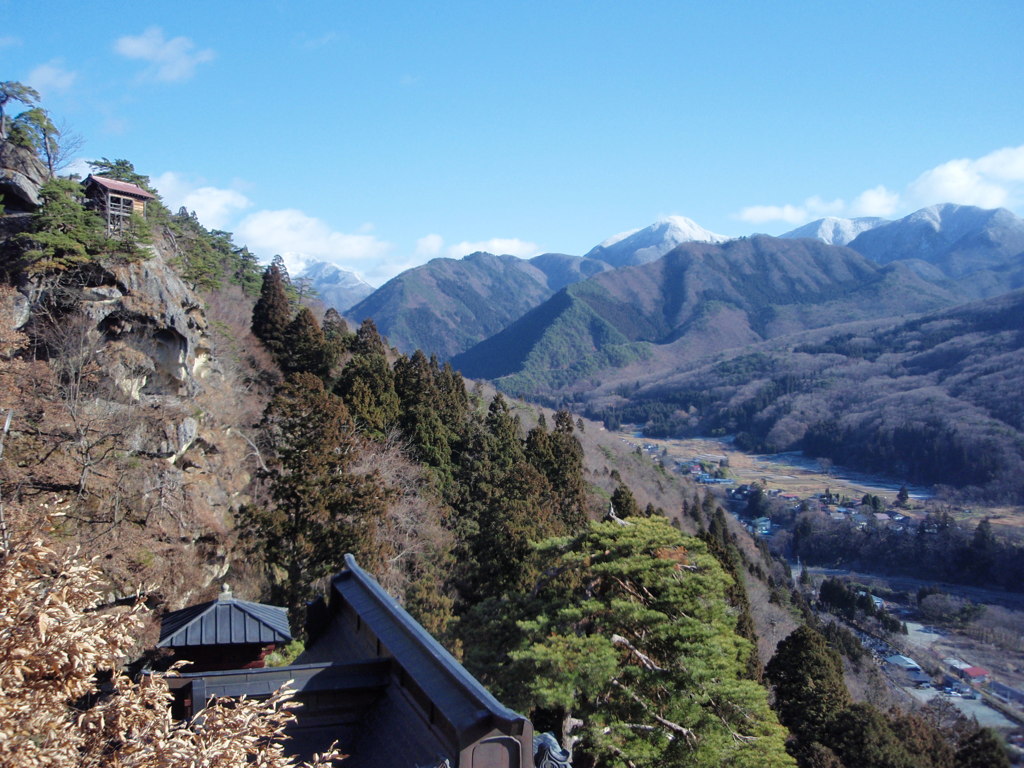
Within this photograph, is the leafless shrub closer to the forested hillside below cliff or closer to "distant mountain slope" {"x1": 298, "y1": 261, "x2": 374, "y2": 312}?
the forested hillside below cliff

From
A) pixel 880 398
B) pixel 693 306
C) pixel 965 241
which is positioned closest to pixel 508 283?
pixel 693 306

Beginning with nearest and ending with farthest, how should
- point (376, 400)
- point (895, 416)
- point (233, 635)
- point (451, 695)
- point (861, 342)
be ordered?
point (451, 695), point (233, 635), point (376, 400), point (895, 416), point (861, 342)

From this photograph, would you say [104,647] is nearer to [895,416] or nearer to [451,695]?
[451,695]

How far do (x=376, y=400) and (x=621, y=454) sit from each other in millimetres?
38427

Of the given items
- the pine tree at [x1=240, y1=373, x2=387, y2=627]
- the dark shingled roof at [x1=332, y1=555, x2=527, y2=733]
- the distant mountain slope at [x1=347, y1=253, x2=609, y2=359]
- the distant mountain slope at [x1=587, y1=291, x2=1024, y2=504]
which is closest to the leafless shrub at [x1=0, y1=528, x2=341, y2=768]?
the dark shingled roof at [x1=332, y1=555, x2=527, y2=733]

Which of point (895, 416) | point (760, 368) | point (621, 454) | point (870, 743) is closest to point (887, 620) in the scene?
point (870, 743)

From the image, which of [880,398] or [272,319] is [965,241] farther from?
[272,319]

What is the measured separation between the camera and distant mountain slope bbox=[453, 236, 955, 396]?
128 m

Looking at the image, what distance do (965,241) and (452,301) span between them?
5271 inches

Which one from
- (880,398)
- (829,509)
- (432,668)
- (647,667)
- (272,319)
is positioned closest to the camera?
(432,668)

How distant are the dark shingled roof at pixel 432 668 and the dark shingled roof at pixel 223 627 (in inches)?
44.9

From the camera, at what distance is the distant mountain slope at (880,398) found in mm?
67062

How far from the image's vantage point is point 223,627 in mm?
6270

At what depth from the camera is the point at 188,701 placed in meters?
4.16
